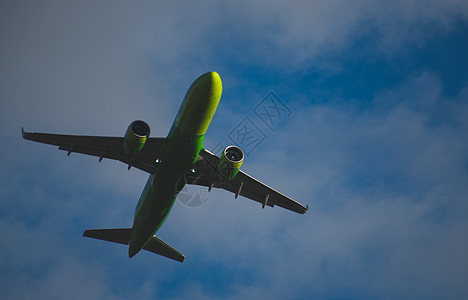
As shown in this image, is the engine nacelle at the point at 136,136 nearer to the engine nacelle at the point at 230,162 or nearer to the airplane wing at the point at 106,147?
the airplane wing at the point at 106,147

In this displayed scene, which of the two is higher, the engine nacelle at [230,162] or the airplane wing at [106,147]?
the engine nacelle at [230,162]

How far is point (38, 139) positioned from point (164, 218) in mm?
9923

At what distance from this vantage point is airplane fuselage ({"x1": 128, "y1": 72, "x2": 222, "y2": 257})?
23.8m

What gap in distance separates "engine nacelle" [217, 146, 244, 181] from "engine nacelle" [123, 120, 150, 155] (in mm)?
5127

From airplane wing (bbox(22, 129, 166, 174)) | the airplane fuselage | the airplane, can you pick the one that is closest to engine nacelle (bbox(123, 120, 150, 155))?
the airplane

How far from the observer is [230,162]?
27094 millimetres

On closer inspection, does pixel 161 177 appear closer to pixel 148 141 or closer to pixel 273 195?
pixel 148 141

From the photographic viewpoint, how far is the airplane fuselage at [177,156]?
23766 mm

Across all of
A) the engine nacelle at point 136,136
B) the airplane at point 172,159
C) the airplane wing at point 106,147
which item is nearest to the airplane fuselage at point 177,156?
the airplane at point 172,159

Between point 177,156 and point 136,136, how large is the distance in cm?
281

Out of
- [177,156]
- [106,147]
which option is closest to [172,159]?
[177,156]

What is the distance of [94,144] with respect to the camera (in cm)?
2933

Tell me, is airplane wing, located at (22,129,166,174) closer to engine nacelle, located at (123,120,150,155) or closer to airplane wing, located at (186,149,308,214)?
engine nacelle, located at (123,120,150,155)

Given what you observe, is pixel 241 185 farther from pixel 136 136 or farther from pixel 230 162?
pixel 136 136
